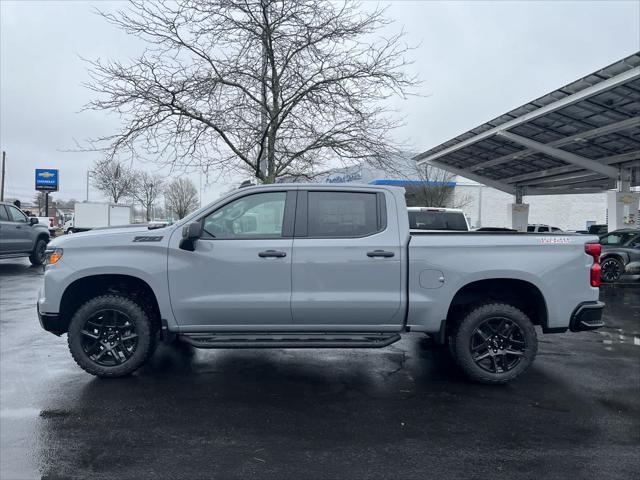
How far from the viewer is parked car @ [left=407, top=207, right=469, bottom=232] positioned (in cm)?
934

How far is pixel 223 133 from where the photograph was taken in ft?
40.7

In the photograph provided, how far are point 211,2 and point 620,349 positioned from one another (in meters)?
10.6

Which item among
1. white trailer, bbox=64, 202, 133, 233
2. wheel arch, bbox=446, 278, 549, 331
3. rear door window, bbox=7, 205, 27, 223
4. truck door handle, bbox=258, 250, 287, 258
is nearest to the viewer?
truck door handle, bbox=258, 250, 287, 258

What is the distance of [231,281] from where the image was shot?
500 cm

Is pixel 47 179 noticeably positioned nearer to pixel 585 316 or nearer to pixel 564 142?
pixel 564 142

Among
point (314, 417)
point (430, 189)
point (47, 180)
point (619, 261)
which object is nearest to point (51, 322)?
point (314, 417)

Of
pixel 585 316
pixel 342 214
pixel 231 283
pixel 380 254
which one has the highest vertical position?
pixel 342 214

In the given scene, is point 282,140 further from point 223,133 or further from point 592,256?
point 592,256

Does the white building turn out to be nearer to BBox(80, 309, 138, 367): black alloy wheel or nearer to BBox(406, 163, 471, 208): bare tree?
BBox(406, 163, 471, 208): bare tree

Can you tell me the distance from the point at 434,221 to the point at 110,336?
6.22 metres

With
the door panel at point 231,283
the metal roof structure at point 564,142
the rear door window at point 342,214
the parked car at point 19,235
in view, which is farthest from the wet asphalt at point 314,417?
the metal roof structure at point 564,142

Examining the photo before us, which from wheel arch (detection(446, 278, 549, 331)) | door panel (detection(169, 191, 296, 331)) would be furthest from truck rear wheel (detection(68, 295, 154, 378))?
wheel arch (detection(446, 278, 549, 331))

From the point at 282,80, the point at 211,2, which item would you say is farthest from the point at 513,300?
the point at 211,2

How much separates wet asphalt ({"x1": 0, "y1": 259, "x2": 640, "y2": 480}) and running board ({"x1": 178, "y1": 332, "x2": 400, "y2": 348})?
0.46 meters
